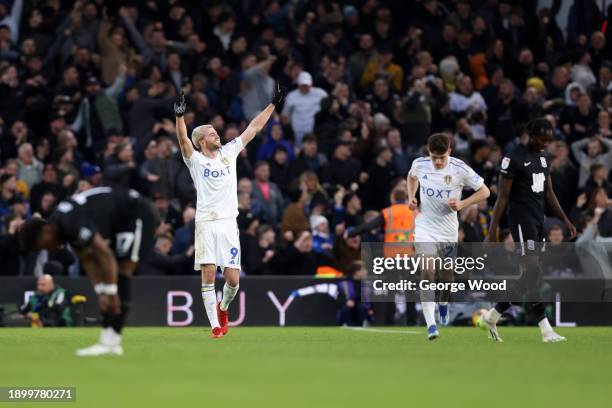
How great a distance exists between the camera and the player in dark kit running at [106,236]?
11.4 meters

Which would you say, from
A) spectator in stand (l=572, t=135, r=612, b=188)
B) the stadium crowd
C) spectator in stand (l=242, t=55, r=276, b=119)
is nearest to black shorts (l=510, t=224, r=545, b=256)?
the stadium crowd

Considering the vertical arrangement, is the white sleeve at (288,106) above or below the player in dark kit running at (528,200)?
above

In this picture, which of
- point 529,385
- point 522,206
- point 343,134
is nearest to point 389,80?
point 343,134

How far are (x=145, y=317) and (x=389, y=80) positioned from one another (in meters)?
7.34

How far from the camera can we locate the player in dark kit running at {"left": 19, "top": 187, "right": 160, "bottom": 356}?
11367 mm

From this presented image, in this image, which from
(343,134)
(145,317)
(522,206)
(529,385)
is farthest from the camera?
(343,134)

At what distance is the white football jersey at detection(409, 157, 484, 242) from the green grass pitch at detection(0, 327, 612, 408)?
1.26 metres

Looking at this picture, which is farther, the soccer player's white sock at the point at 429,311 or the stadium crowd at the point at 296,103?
the stadium crowd at the point at 296,103

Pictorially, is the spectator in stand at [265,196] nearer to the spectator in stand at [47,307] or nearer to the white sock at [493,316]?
the spectator in stand at [47,307]

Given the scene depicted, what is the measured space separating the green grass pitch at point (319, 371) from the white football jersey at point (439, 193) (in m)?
1.26

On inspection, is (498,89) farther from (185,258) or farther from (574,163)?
(185,258)

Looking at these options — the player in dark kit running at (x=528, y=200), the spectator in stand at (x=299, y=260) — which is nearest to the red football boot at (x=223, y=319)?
the player in dark kit running at (x=528, y=200)

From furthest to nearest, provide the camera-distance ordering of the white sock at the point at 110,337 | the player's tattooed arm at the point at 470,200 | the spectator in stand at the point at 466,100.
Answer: the spectator in stand at the point at 466,100, the player's tattooed arm at the point at 470,200, the white sock at the point at 110,337

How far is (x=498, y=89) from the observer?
27250 mm
